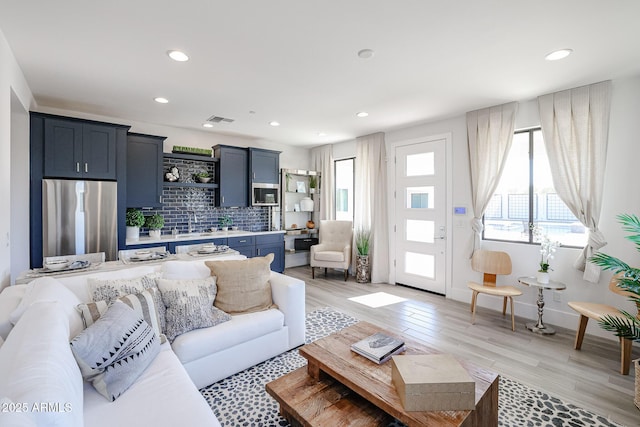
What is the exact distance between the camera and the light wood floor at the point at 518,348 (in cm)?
213

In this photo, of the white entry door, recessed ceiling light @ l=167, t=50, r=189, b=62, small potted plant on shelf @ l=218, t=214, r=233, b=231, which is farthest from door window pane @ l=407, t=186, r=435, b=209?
recessed ceiling light @ l=167, t=50, r=189, b=62

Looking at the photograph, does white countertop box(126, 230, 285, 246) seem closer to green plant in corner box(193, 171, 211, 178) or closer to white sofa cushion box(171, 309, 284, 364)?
green plant in corner box(193, 171, 211, 178)

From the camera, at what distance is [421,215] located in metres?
4.62

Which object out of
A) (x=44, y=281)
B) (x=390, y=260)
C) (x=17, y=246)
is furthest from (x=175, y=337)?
(x=390, y=260)

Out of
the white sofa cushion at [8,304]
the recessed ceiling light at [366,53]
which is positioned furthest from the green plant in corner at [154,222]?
the recessed ceiling light at [366,53]

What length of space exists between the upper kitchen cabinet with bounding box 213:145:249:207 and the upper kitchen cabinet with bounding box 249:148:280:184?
12 cm

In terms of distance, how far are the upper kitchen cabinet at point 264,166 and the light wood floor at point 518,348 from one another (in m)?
2.38

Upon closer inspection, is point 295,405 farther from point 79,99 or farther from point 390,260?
point 79,99

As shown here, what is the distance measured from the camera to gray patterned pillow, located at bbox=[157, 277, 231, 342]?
6.78 feet

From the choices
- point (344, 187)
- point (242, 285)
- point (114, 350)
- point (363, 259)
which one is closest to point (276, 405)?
point (242, 285)

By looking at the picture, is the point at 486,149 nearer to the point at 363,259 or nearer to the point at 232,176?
the point at 363,259

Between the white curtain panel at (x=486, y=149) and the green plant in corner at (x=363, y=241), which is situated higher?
the white curtain panel at (x=486, y=149)

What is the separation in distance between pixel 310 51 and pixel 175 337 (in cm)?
244

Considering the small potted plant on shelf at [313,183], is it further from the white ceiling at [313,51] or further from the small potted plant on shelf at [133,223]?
the small potted plant on shelf at [133,223]
